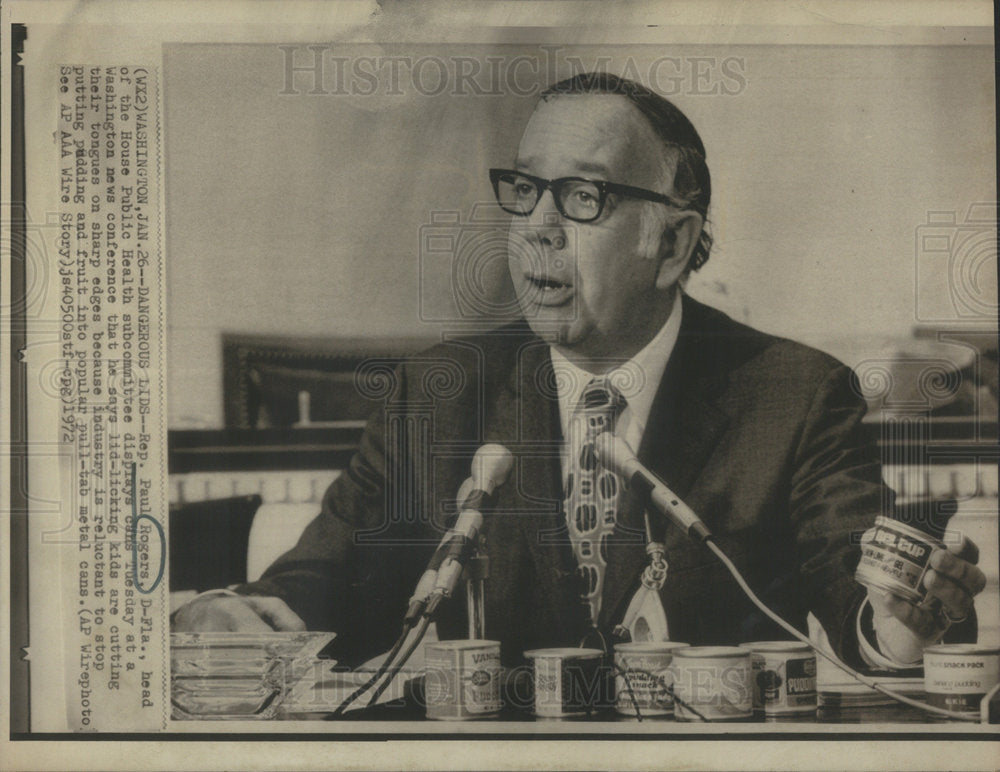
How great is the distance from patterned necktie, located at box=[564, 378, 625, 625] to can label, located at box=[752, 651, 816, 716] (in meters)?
0.29

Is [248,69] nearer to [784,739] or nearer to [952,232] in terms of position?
[952,232]

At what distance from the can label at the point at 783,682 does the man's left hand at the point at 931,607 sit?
5.3 inches

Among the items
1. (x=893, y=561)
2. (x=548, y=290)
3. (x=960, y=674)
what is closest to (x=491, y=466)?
(x=548, y=290)

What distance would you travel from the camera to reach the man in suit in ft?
5.00

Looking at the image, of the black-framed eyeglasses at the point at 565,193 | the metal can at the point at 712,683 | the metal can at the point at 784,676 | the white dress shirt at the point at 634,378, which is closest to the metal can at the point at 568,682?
the metal can at the point at 712,683

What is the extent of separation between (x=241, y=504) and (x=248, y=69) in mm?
726

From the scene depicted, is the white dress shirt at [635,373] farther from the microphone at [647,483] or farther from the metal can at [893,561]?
the metal can at [893,561]

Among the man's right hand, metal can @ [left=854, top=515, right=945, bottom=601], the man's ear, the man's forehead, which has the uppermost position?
the man's forehead

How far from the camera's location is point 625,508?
1.53m

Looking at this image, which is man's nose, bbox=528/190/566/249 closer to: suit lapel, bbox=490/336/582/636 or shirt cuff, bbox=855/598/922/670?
suit lapel, bbox=490/336/582/636

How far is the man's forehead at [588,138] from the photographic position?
5.00 feet

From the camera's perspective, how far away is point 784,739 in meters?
1.53

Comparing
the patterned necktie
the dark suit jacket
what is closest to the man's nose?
the dark suit jacket

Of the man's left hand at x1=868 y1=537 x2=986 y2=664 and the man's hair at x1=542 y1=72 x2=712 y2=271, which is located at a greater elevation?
the man's hair at x1=542 y1=72 x2=712 y2=271
